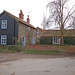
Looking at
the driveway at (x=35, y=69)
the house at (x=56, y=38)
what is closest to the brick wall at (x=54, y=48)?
the driveway at (x=35, y=69)

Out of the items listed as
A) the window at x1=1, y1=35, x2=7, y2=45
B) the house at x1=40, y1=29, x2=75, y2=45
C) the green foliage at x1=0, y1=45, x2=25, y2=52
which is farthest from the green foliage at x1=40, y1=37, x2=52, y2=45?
the window at x1=1, y1=35, x2=7, y2=45

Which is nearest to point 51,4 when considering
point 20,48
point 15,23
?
point 15,23

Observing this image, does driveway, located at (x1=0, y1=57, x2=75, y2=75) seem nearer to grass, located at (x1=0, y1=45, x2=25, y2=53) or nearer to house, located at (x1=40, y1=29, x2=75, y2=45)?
grass, located at (x1=0, y1=45, x2=25, y2=53)

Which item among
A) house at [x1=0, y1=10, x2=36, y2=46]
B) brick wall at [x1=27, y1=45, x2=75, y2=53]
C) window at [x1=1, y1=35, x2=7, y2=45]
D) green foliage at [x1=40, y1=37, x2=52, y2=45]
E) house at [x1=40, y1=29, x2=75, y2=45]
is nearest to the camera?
brick wall at [x1=27, y1=45, x2=75, y2=53]

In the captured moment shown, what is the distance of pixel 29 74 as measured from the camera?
4.98 meters

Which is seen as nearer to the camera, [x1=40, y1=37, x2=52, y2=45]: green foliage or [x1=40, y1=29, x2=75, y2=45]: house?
[x1=40, y1=29, x2=75, y2=45]: house

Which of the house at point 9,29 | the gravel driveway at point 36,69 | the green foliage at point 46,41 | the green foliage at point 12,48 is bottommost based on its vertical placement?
the gravel driveway at point 36,69

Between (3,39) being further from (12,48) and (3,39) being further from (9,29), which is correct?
(12,48)

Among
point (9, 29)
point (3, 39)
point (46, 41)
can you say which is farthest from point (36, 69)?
point (46, 41)

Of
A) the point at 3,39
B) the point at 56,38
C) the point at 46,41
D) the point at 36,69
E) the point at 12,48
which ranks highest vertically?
the point at 56,38

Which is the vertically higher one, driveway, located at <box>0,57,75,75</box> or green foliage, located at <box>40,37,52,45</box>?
green foliage, located at <box>40,37,52,45</box>

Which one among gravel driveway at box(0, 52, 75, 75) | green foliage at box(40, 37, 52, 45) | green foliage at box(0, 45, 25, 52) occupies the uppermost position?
green foliage at box(40, 37, 52, 45)

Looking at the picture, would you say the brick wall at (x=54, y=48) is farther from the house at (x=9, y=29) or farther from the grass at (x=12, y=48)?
the house at (x=9, y=29)

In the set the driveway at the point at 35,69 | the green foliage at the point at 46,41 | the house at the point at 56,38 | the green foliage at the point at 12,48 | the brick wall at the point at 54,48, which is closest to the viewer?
the driveway at the point at 35,69
